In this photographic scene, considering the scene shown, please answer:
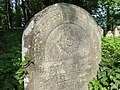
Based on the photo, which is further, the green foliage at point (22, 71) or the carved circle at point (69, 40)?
the carved circle at point (69, 40)

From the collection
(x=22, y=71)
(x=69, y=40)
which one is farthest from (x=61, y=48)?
(x=22, y=71)

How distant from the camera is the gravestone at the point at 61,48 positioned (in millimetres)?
3207

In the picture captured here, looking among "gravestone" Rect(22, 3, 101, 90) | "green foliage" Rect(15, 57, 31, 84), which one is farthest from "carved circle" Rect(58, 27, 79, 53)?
"green foliage" Rect(15, 57, 31, 84)

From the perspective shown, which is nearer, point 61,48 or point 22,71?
point 22,71

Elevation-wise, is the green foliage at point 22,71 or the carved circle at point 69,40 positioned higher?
the carved circle at point 69,40

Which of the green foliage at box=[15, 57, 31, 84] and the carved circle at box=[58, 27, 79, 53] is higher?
the carved circle at box=[58, 27, 79, 53]

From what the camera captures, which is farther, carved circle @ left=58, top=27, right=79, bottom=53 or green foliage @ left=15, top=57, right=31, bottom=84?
carved circle @ left=58, top=27, right=79, bottom=53

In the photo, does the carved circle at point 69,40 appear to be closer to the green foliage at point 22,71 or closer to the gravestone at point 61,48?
the gravestone at point 61,48

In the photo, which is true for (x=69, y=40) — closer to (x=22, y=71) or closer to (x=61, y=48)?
(x=61, y=48)

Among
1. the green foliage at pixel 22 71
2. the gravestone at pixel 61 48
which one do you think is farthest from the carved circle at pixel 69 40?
the green foliage at pixel 22 71

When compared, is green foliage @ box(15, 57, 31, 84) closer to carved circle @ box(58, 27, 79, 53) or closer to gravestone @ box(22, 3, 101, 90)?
gravestone @ box(22, 3, 101, 90)

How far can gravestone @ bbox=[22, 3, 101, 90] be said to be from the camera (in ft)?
10.5

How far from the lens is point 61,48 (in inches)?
137

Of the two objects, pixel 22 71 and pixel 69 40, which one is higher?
pixel 69 40
